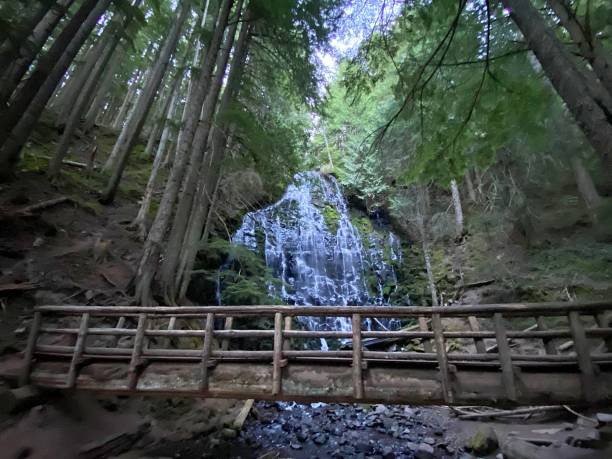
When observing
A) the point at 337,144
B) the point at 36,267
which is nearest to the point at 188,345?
the point at 36,267

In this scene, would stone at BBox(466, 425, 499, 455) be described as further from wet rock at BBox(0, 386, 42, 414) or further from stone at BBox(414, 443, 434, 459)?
wet rock at BBox(0, 386, 42, 414)

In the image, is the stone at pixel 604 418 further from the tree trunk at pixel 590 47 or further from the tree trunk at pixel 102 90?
the tree trunk at pixel 102 90

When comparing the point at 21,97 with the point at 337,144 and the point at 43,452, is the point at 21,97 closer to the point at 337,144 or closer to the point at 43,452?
the point at 43,452

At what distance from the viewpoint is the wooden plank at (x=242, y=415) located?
7.24 metres

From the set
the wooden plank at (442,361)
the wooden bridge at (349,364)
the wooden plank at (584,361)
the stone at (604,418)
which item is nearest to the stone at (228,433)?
the wooden bridge at (349,364)

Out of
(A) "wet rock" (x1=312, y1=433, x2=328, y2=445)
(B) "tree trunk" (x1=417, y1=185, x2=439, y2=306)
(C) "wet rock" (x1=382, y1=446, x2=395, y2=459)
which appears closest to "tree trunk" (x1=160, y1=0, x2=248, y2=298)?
(A) "wet rock" (x1=312, y1=433, x2=328, y2=445)

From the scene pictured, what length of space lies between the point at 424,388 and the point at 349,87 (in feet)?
16.3

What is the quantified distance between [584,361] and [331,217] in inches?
598

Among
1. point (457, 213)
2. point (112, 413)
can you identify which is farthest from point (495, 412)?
point (457, 213)

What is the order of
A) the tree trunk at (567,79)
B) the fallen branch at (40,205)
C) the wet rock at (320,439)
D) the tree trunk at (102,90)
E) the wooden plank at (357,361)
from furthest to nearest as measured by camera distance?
the tree trunk at (102,90) → the fallen branch at (40,205) → the wet rock at (320,439) → the wooden plank at (357,361) → the tree trunk at (567,79)

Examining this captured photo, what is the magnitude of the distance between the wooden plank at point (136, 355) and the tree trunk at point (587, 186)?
1242 centimetres

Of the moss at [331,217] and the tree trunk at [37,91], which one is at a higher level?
the moss at [331,217]

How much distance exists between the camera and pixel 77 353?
5168mm

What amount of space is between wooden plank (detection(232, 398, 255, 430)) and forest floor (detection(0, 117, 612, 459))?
0.46 feet
